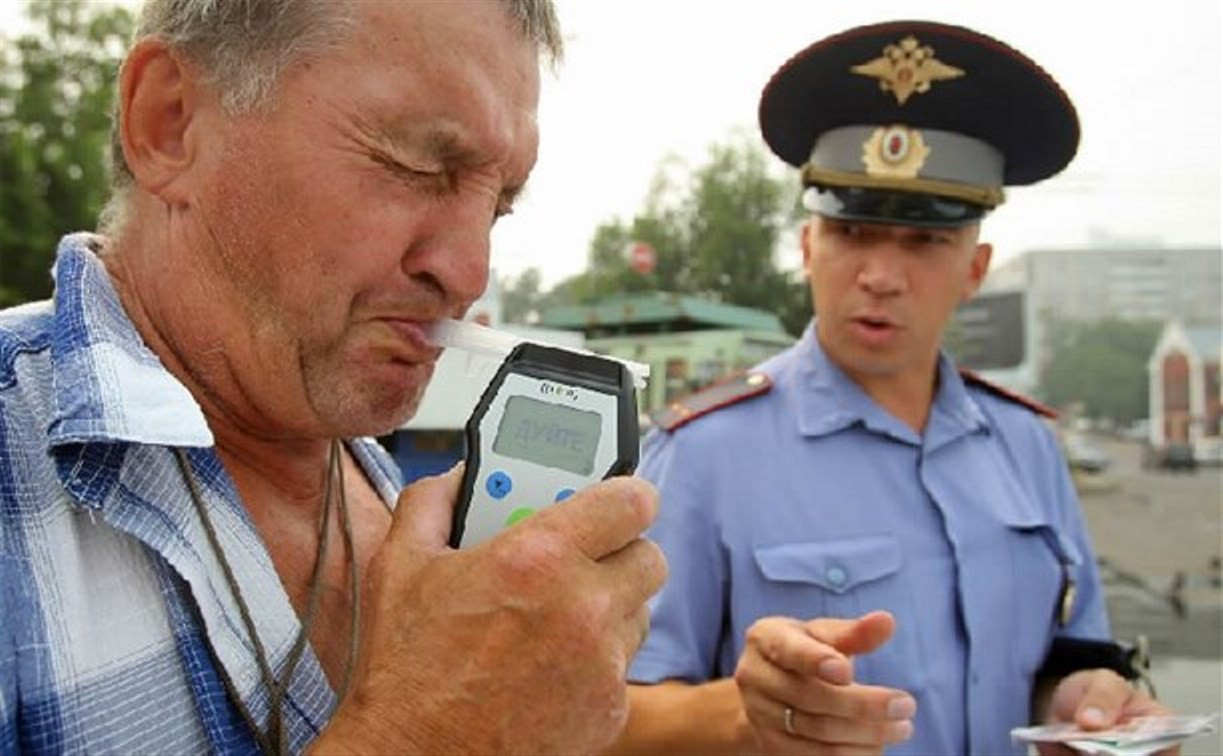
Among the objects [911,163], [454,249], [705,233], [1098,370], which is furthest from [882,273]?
[705,233]

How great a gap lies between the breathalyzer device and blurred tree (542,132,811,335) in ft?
65.5

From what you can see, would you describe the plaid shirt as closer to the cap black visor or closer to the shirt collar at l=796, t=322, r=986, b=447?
the shirt collar at l=796, t=322, r=986, b=447

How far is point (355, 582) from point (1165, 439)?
11288 millimetres

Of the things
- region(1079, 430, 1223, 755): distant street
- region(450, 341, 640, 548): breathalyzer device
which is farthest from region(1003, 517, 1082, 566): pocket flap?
region(1079, 430, 1223, 755): distant street

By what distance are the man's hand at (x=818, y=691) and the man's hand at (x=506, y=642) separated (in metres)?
0.72

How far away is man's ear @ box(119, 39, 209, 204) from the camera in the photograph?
3.70 ft

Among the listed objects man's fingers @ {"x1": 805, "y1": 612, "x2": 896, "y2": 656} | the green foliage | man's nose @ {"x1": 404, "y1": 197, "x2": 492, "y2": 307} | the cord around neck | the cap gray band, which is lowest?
the green foliage

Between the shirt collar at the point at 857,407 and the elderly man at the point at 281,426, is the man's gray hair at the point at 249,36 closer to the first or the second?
the elderly man at the point at 281,426

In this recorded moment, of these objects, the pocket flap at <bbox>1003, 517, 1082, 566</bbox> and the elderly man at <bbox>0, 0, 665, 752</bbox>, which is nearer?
the elderly man at <bbox>0, 0, 665, 752</bbox>

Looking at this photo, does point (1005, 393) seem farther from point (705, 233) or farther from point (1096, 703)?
point (705, 233)

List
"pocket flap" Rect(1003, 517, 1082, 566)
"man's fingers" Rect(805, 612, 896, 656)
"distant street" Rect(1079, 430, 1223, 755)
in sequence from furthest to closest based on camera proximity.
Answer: "distant street" Rect(1079, 430, 1223, 755)
"pocket flap" Rect(1003, 517, 1082, 566)
"man's fingers" Rect(805, 612, 896, 656)

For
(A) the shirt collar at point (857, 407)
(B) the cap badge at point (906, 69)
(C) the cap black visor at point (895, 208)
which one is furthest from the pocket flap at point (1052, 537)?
(B) the cap badge at point (906, 69)

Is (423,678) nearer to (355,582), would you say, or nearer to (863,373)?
(355,582)

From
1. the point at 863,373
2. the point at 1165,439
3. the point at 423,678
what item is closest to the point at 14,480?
the point at 423,678
